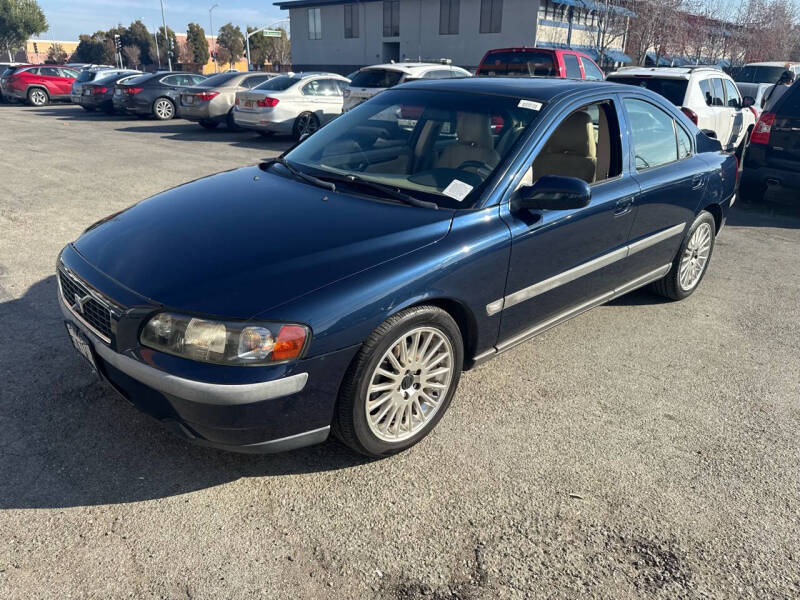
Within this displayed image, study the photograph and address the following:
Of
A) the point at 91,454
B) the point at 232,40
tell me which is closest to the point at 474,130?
the point at 91,454

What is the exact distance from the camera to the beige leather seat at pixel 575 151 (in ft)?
12.7

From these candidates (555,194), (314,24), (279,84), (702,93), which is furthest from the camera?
(314,24)

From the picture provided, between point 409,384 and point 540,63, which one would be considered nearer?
point 409,384

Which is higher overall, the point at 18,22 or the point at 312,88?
the point at 18,22

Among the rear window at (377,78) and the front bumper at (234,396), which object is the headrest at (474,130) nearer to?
the front bumper at (234,396)

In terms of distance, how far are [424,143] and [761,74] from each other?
2001 cm

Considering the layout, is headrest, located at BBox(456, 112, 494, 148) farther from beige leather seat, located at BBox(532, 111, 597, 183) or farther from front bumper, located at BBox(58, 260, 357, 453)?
front bumper, located at BBox(58, 260, 357, 453)

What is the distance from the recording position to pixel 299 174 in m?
3.71

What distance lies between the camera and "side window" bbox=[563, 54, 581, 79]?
39.4 ft

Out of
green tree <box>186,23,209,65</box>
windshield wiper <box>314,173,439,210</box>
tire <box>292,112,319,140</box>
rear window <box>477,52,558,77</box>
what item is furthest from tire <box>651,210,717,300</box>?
green tree <box>186,23,209,65</box>

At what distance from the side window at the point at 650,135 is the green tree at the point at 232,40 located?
8349 cm

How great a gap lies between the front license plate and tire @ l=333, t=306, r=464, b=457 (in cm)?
113

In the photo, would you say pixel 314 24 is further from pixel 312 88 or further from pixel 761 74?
pixel 312 88

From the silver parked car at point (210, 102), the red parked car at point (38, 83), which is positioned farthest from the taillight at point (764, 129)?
the red parked car at point (38, 83)
